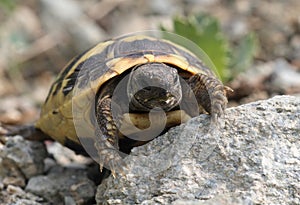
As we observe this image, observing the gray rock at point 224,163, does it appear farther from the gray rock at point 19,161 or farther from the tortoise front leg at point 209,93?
the gray rock at point 19,161

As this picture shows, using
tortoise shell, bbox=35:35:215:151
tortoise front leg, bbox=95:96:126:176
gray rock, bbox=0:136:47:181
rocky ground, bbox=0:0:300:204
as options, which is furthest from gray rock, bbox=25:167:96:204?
tortoise front leg, bbox=95:96:126:176

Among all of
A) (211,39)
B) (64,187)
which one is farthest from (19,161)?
(211,39)

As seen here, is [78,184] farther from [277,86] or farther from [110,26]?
[110,26]

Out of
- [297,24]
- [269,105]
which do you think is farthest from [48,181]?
[297,24]

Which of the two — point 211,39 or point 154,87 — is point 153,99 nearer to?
point 154,87

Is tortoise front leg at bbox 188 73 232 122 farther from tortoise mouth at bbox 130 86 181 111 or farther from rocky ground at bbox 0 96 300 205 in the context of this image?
tortoise mouth at bbox 130 86 181 111

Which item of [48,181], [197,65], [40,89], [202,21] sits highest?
[202,21]
